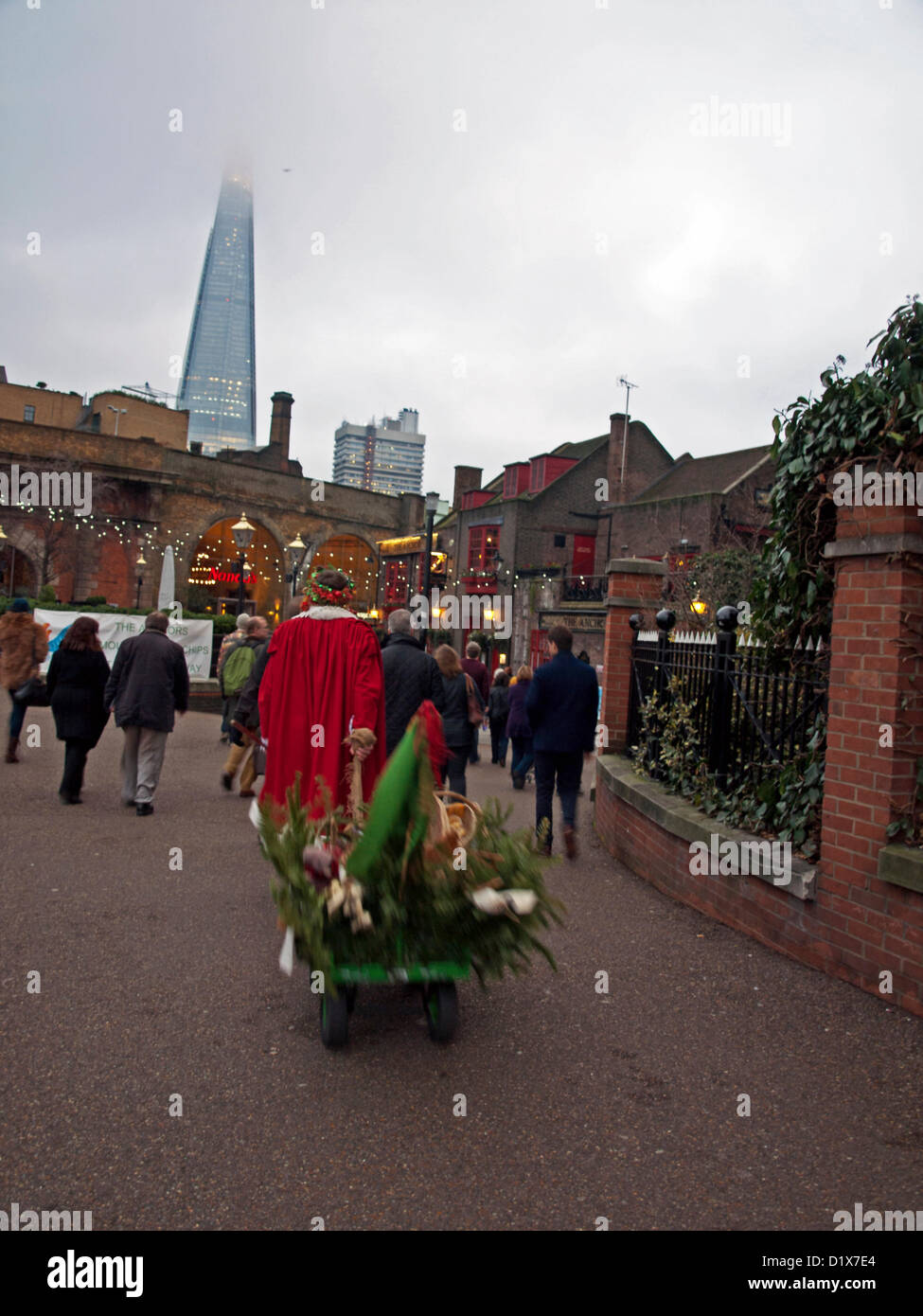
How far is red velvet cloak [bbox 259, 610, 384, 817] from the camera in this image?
193 inches

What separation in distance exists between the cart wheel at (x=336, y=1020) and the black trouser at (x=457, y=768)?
14.8 ft

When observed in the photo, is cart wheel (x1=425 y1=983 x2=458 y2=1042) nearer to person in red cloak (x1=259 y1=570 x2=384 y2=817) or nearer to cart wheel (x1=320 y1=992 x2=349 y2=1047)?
cart wheel (x1=320 y1=992 x2=349 y2=1047)

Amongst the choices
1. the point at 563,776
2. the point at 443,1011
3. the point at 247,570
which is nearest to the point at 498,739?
the point at 563,776

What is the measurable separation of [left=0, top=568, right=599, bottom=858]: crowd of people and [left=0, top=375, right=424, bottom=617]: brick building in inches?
851

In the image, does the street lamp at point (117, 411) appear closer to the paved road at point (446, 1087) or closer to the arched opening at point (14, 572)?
the arched opening at point (14, 572)

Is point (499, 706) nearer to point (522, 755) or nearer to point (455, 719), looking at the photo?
point (522, 755)

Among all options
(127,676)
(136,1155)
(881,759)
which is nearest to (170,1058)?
(136,1155)

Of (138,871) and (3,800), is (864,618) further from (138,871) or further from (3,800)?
(3,800)

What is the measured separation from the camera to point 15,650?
32.3ft

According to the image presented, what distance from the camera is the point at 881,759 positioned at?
160 inches

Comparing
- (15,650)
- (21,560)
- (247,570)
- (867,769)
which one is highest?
(247,570)

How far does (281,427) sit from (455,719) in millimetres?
41616

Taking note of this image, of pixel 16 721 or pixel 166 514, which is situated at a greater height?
pixel 166 514

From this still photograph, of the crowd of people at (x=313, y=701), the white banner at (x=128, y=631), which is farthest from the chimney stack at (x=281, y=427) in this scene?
the crowd of people at (x=313, y=701)
